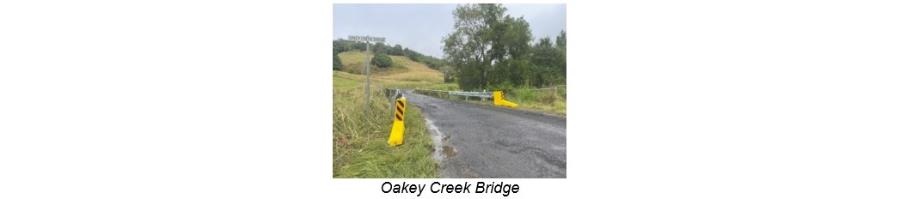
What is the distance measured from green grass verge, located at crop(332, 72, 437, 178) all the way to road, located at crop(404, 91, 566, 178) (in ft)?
0.74

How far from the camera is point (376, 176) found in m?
5.02

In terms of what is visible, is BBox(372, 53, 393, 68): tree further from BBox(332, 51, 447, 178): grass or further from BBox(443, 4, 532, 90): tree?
BBox(443, 4, 532, 90): tree

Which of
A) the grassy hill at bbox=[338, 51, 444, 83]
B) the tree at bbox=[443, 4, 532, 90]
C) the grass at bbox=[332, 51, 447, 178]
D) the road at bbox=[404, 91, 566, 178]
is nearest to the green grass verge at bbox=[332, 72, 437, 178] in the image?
the grass at bbox=[332, 51, 447, 178]

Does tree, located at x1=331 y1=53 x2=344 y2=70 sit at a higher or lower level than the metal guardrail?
higher

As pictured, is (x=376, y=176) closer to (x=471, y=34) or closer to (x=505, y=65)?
(x=471, y=34)

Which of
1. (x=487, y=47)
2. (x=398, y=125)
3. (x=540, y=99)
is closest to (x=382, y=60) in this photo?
(x=398, y=125)

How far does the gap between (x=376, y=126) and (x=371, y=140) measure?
1.09ft

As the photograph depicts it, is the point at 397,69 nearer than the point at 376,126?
Yes

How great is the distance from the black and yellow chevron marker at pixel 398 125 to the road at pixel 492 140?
0.31 m

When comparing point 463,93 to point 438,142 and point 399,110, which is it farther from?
point 399,110

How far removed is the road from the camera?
203 inches

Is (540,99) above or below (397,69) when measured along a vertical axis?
below

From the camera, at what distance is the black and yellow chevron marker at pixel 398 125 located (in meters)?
5.75

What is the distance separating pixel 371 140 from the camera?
18.7 feet
